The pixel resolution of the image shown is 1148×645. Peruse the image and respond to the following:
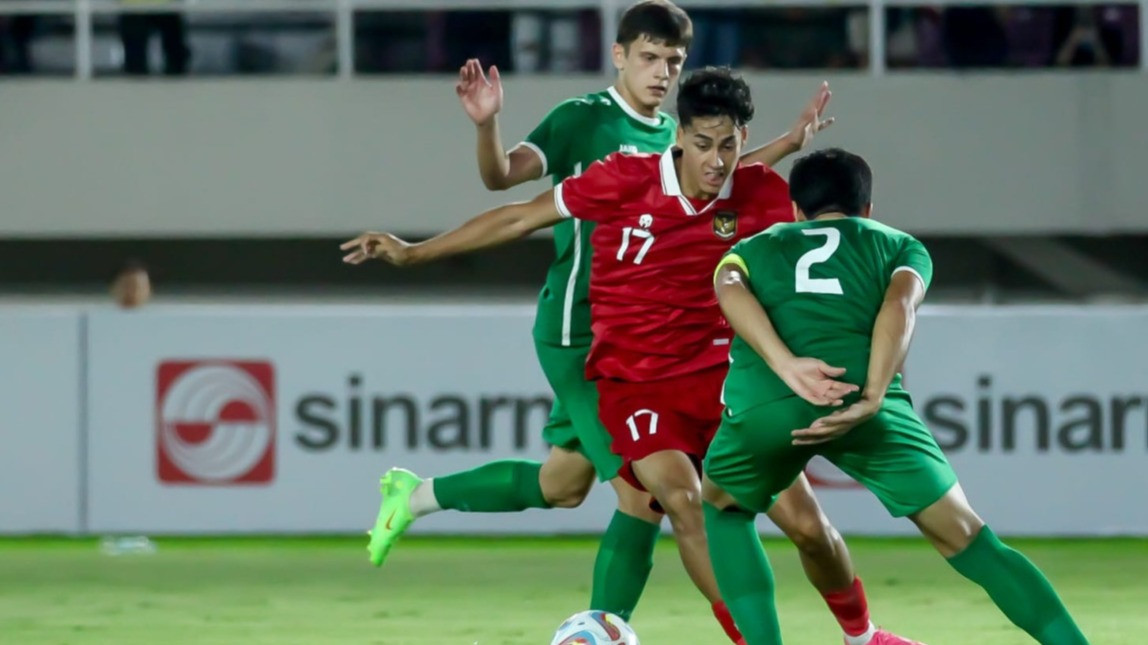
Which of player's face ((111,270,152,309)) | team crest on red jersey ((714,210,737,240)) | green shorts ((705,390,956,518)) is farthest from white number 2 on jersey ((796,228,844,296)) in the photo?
player's face ((111,270,152,309))

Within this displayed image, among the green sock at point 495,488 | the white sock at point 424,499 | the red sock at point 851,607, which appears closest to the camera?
the red sock at point 851,607

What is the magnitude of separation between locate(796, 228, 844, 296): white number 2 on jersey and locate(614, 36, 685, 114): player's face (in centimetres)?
127

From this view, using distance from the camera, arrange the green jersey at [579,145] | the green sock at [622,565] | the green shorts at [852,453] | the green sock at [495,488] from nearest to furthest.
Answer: the green shorts at [852,453] → the green sock at [622,565] → the green jersey at [579,145] → the green sock at [495,488]

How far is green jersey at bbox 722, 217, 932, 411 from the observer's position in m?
5.34

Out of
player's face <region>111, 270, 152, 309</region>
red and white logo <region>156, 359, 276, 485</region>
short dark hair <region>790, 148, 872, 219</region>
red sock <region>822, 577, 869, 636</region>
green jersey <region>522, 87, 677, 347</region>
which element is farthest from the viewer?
player's face <region>111, 270, 152, 309</region>

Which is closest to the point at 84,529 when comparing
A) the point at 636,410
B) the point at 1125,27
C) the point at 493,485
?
the point at 493,485

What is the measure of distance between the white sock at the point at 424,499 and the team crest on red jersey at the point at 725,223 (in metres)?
1.67

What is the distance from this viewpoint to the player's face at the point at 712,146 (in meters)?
5.86

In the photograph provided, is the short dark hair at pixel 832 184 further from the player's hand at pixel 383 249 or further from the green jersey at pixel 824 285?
the player's hand at pixel 383 249

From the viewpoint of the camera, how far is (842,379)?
5.31 metres

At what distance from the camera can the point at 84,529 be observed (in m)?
11.1

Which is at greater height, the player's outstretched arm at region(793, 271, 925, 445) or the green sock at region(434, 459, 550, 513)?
the player's outstretched arm at region(793, 271, 925, 445)

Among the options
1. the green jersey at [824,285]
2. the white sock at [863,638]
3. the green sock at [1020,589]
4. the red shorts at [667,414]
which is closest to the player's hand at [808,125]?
the red shorts at [667,414]

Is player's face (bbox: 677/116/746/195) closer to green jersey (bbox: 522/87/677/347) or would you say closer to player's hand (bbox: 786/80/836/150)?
player's hand (bbox: 786/80/836/150)
